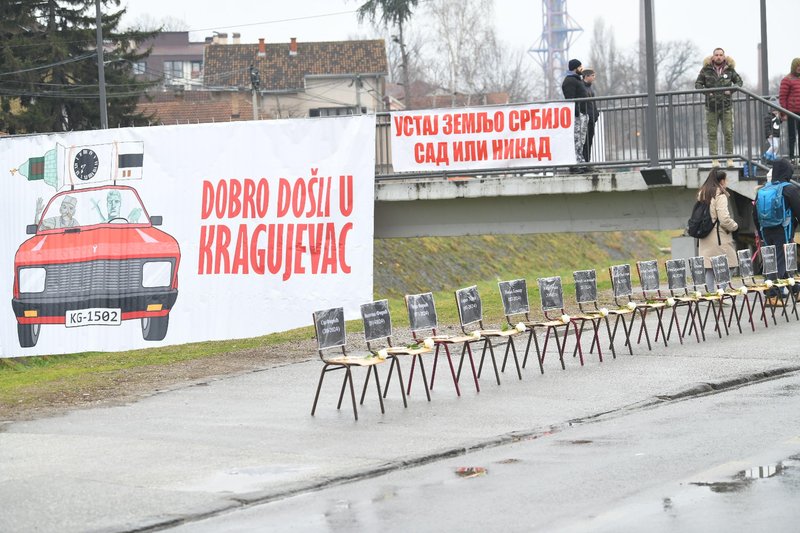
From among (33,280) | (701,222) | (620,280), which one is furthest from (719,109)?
(33,280)

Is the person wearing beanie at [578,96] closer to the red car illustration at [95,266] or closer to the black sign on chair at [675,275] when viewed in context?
the black sign on chair at [675,275]

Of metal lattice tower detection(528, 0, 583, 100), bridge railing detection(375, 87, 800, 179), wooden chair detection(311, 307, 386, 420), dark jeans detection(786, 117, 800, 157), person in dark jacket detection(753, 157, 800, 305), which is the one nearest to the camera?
wooden chair detection(311, 307, 386, 420)

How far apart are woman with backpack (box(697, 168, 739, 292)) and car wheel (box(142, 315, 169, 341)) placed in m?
8.05

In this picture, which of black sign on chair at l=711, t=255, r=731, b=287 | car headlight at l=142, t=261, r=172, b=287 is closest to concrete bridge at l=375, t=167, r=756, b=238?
black sign on chair at l=711, t=255, r=731, b=287

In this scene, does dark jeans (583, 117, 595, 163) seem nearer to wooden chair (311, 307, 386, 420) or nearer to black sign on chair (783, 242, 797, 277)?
black sign on chair (783, 242, 797, 277)

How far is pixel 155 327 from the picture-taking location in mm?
19312

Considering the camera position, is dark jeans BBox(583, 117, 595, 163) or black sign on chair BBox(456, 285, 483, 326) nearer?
black sign on chair BBox(456, 285, 483, 326)

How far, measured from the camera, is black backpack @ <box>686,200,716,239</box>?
62.6 ft

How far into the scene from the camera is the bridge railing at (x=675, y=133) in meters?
20.8

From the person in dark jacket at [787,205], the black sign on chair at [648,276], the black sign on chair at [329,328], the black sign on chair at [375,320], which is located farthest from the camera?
the person in dark jacket at [787,205]

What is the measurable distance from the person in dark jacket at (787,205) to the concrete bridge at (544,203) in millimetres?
1490

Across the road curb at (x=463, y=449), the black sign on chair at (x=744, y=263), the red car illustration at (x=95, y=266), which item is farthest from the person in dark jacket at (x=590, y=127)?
the road curb at (x=463, y=449)

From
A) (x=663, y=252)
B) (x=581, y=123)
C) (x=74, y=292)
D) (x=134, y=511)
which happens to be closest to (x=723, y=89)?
(x=581, y=123)

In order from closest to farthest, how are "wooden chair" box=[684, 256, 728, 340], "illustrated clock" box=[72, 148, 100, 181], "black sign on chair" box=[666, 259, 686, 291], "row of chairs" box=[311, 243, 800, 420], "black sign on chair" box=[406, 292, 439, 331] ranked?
"row of chairs" box=[311, 243, 800, 420] → "black sign on chair" box=[406, 292, 439, 331] → "wooden chair" box=[684, 256, 728, 340] → "black sign on chair" box=[666, 259, 686, 291] → "illustrated clock" box=[72, 148, 100, 181]
